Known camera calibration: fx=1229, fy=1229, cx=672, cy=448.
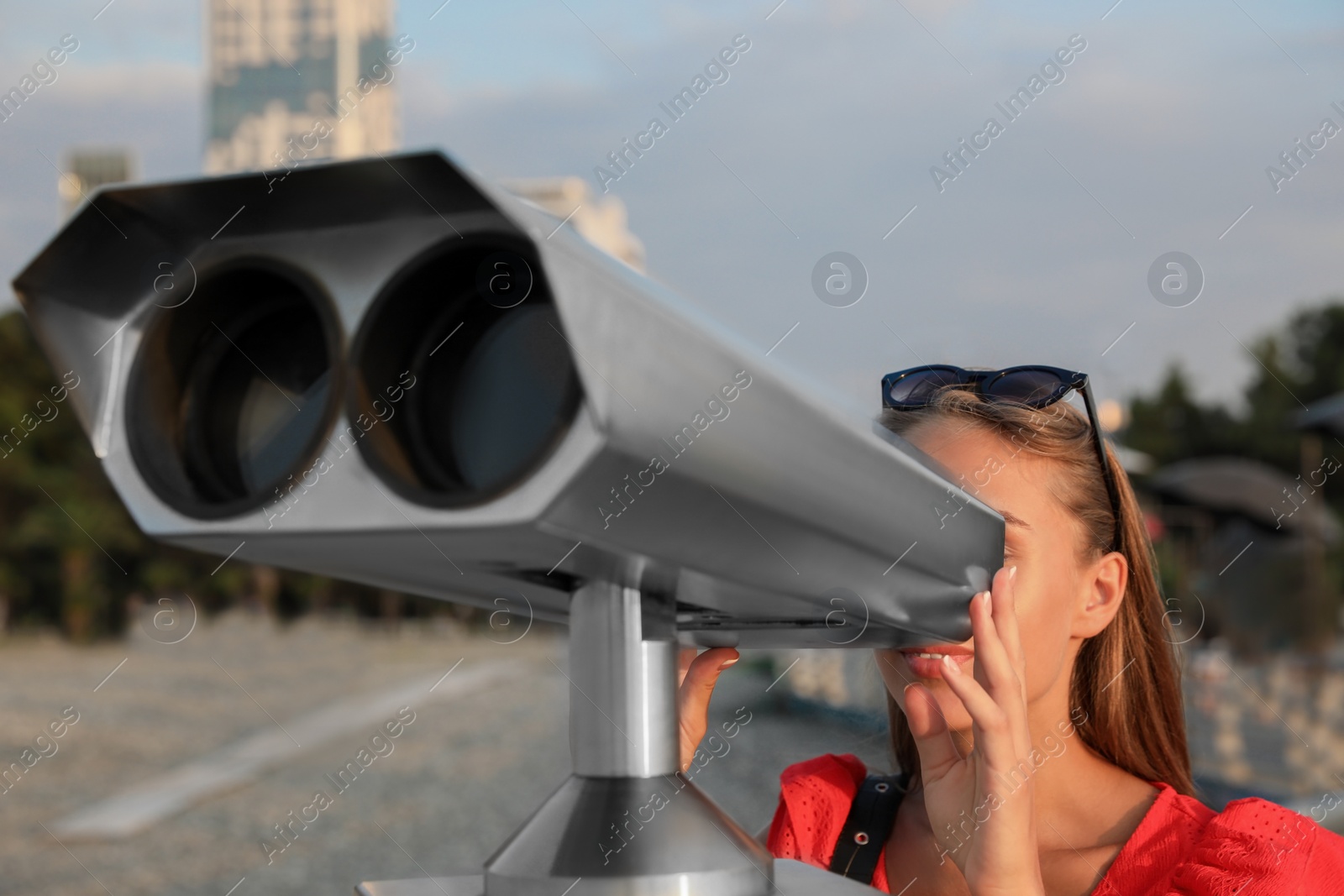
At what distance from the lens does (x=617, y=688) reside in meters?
0.75

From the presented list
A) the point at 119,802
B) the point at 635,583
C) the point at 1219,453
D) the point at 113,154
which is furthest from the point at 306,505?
the point at 1219,453

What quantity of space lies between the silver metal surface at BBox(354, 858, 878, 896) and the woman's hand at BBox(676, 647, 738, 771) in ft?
1.58

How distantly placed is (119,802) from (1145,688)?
1350 centimetres

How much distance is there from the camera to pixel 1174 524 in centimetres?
1711

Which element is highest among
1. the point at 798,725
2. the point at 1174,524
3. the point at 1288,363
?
the point at 1288,363

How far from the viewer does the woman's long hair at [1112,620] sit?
148cm

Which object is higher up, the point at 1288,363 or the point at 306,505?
the point at 1288,363

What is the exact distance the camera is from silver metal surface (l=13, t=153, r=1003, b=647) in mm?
540

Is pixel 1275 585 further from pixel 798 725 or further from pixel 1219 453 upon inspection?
pixel 1219 453

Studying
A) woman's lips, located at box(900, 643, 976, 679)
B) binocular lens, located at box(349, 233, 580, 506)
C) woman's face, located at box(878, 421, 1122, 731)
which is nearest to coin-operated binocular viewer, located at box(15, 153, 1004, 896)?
binocular lens, located at box(349, 233, 580, 506)

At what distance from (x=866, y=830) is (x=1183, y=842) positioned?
39cm

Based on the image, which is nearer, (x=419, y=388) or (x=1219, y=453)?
(x=419, y=388)

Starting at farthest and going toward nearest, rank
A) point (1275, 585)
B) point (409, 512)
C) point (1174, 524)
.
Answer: point (1174, 524) < point (1275, 585) < point (409, 512)

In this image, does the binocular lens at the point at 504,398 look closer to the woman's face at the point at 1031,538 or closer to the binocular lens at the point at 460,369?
the binocular lens at the point at 460,369
